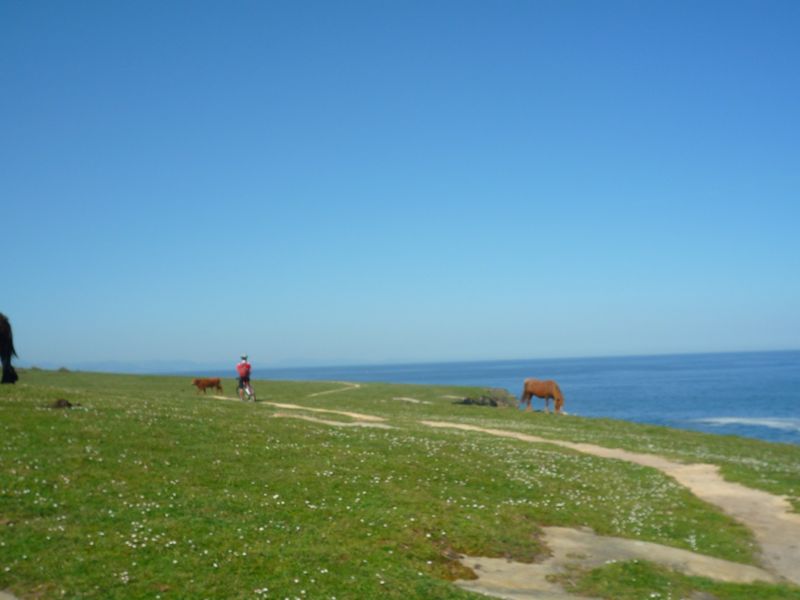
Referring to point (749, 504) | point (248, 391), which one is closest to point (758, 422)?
point (248, 391)

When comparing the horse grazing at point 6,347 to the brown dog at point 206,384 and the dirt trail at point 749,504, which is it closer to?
the brown dog at point 206,384

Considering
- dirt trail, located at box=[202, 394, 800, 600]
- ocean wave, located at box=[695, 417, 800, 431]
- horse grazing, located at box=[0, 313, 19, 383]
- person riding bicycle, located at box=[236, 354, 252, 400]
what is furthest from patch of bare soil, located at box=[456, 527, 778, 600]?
ocean wave, located at box=[695, 417, 800, 431]

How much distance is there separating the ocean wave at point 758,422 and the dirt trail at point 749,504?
5776cm

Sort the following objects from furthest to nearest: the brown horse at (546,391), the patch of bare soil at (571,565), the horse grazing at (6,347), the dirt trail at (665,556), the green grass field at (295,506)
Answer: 1. the brown horse at (546,391)
2. the horse grazing at (6,347)
3. the dirt trail at (665,556)
4. the patch of bare soil at (571,565)
5. the green grass field at (295,506)

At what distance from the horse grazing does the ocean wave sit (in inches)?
3222

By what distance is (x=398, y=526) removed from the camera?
63.2 ft

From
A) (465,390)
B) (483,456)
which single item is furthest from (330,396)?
(483,456)

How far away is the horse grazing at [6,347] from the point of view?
3795 centimetres

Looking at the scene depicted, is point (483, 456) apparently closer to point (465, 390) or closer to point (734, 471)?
point (734, 471)

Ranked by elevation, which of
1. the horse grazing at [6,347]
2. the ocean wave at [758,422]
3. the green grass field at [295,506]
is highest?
the horse grazing at [6,347]

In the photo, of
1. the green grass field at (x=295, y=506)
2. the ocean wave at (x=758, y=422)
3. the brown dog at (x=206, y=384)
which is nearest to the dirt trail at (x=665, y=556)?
the green grass field at (x=295, y=506)

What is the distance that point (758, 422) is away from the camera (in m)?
90.4

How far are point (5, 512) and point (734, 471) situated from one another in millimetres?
30418

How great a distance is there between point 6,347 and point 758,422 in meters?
88.6
